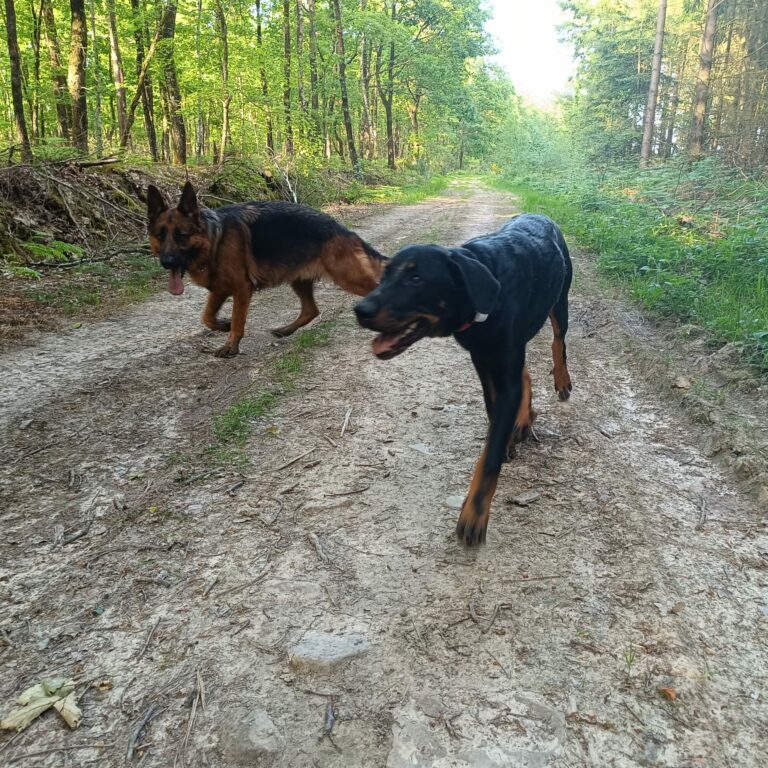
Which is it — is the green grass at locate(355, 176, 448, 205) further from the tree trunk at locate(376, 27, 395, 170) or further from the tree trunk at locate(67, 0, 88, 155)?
the tree trunk at locate(67, 0, 88, 155)

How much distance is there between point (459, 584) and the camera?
8.01 feet

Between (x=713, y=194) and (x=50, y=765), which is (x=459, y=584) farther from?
(x=713, y=194)

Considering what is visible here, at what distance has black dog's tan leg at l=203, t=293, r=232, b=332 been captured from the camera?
5453 millimetres

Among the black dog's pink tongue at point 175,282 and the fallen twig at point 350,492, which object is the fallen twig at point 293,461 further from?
the black dog's pink tongue at point 175,282

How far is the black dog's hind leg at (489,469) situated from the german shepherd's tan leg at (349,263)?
3.13 metres

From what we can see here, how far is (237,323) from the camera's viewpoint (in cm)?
529

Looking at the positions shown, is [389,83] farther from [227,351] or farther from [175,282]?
[227,351]

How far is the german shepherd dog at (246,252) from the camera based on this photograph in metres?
4.95

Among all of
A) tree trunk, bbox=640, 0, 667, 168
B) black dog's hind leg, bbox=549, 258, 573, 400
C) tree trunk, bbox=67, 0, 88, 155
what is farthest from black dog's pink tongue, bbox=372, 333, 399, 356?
tree trunk, bbox=640, 0, 667, 168

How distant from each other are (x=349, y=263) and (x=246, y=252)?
3.43 feet

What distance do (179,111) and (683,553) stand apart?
17.6 metres

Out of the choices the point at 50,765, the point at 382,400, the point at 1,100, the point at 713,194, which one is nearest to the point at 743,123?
the point at 713,194

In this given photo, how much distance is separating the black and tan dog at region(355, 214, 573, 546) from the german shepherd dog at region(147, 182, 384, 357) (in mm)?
2660

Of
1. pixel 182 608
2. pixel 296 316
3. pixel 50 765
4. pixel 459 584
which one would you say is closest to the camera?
pixel 50 765
